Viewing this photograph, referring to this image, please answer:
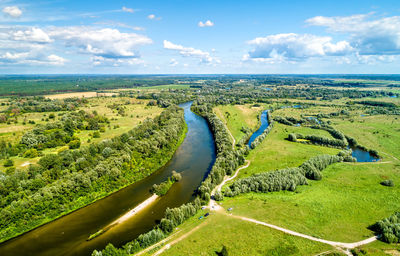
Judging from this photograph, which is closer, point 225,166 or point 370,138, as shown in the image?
point 225,166

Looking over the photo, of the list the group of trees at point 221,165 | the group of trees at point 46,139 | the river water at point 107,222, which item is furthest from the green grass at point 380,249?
the group of trees at point 46,139

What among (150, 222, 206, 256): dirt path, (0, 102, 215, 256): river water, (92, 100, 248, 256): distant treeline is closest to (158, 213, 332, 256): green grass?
(150, 222, 206, 256): dirt path

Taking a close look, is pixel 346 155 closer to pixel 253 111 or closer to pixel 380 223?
pixel 380 223

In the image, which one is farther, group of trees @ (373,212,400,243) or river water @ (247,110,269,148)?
river water @ (247,110,269,148)

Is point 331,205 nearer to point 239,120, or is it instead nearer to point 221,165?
point 221,165

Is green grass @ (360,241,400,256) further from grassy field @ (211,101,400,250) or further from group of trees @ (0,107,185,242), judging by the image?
group of trees @ (0,107,185,242)

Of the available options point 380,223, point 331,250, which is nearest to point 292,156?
point 380,223

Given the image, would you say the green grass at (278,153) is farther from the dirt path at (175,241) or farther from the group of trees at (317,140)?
the dirt path at (175,241)
